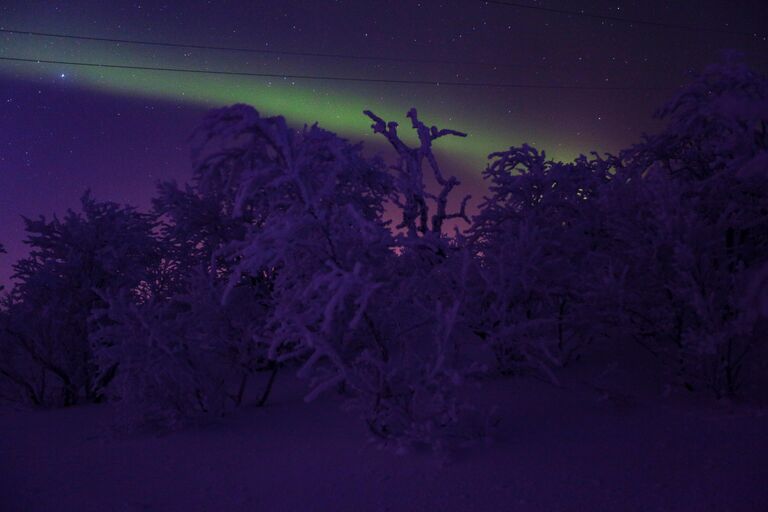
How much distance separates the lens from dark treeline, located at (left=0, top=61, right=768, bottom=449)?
223 inches

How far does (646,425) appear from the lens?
6594mm

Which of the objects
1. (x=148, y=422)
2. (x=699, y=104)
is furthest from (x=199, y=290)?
(x=699, y=104)

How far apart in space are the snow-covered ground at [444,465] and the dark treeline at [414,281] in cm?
55

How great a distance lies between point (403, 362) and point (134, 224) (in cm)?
1100

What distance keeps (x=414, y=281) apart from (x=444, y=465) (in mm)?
1966

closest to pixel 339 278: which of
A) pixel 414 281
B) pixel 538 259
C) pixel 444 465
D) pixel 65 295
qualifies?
pixel 414 281

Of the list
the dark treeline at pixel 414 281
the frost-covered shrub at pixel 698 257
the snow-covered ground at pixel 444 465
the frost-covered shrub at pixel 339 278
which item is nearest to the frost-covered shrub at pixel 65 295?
the dark treeline at pixel 414 281

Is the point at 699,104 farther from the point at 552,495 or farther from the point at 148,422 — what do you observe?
Answer: the point at 148,422

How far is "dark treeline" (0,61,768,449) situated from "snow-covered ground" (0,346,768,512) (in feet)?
1.81

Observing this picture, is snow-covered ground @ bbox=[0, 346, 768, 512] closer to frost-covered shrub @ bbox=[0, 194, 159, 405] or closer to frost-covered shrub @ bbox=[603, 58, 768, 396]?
frost-covered shrub @ bbox=[603, 58, 768, 396]

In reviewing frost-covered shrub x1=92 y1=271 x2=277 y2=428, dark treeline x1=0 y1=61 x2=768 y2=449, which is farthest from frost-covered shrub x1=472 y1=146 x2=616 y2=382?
frost-covered shrub x1=92 y1=271 x2=277 y2=428

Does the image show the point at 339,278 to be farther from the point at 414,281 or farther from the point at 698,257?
the point at 698,257

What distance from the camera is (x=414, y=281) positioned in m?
6.06

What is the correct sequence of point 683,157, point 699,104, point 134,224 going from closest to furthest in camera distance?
point 699,104 → point 683,157 → point 134,224
